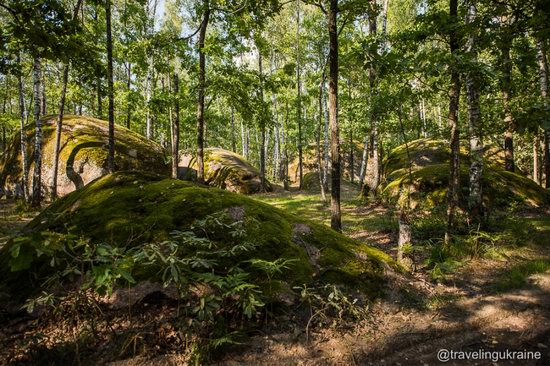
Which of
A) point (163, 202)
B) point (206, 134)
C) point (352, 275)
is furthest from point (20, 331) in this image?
point (206, 134)

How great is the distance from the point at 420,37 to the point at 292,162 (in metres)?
31.1

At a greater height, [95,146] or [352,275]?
[95,146]

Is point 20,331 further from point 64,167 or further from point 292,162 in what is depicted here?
point 292,162

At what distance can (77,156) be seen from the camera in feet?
51.4

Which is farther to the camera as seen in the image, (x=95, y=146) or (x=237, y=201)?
(x=95, y=146)

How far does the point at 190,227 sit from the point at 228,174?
16.7 m

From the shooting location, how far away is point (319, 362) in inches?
134

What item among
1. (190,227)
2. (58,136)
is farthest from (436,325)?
(58,136)

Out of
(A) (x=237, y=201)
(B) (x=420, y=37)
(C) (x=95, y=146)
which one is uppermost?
(B) (x=420, y=37)

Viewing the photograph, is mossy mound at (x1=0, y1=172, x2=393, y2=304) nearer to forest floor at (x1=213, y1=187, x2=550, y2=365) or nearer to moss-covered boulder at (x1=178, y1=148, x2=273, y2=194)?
forest floor at (x1=213, y1=187, x2=550, y2=365)

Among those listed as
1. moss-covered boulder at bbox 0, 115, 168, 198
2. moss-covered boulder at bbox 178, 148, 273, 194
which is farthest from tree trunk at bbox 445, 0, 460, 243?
moss-covered boulder at bbox 0, 115, 168, 198

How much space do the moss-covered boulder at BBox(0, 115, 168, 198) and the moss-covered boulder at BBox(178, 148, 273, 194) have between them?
3.02 m

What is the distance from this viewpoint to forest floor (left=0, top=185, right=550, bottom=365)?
348cm

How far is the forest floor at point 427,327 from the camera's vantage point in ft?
11.4
